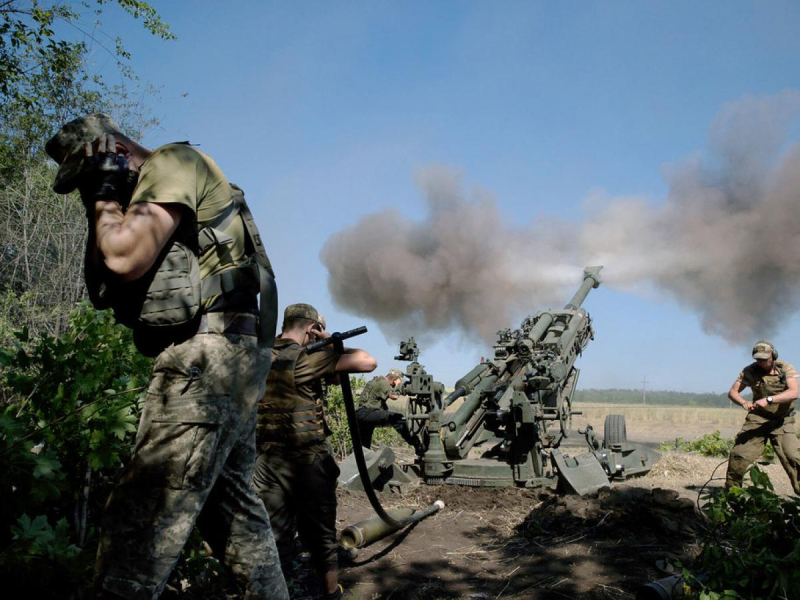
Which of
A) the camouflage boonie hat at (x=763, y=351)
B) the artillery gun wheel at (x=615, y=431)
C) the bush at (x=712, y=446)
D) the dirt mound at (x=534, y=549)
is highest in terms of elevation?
the camouflage boonie hat at (x=763, y=351)

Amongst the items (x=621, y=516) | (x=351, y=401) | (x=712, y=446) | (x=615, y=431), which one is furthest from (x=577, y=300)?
(x=351, y=401)

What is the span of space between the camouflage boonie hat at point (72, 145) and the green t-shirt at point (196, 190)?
20 cm

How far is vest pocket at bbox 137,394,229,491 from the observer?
6.72 feet

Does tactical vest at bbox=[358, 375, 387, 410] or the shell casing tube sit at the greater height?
tactical vest at bbox=[358, 375, 387, 410]

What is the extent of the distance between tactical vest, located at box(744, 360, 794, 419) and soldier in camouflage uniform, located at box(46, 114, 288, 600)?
6.93 meters

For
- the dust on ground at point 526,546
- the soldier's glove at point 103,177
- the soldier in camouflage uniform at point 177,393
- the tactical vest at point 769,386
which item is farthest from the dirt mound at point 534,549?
the soldier's glove at point 103,177

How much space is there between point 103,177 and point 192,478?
0.98 metres

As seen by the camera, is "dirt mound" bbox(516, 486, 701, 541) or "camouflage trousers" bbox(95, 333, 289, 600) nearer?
"camouflage trousers" bbox(95, 333, 289, 600)

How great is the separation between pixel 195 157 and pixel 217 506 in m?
1.17

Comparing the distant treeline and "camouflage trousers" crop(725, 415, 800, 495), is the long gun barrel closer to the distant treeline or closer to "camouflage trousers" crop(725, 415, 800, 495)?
"camouflage trousers" crop(725, 415, 800, 495)

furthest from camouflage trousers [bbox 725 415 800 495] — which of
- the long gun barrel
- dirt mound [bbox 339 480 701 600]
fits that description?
the long gun barrel

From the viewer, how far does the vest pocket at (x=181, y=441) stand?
2.05 m

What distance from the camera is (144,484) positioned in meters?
2.03

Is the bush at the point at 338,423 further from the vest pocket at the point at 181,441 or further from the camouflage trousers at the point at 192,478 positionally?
the vest pocket at the point at 181,441
